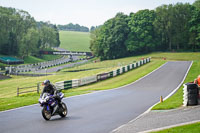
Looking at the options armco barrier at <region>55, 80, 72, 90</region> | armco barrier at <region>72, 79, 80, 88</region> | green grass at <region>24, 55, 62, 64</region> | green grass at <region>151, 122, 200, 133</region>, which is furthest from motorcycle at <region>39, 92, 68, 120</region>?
green grass at <region>24, 55, 62, 64</region>

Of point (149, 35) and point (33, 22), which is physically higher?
point (33, 22)

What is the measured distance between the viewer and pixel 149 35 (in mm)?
96125

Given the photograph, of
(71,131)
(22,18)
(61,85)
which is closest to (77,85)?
(61,85)

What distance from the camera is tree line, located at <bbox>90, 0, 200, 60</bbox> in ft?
313

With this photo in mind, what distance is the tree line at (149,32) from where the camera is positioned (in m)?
95.4

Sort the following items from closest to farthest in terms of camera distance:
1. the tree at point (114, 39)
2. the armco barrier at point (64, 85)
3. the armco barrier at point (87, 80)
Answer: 1. the armco barrier at point (64, 85)
2. the armco barrier at point (87, 80)
3. the tree at point (114, 39)

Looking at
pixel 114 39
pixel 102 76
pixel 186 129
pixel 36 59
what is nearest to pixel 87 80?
pixel 102 76

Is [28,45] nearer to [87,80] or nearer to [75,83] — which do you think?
[87,80]

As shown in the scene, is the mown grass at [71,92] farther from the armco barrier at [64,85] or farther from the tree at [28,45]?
the tree at [28,45]

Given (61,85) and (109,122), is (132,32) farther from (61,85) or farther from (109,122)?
(109,122)

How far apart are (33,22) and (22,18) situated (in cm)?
771

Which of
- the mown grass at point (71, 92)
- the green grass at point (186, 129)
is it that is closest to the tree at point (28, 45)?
the mown grass at point (71, 92)

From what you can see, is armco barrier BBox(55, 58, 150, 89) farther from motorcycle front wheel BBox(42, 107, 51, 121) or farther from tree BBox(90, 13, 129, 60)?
tree BBox(90, 13, 129, 60)

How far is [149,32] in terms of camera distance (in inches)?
3826
